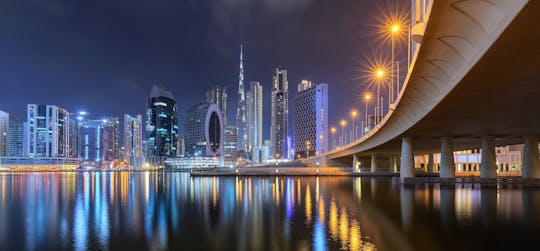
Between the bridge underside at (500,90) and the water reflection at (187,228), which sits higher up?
the bridge underside at (500,90)

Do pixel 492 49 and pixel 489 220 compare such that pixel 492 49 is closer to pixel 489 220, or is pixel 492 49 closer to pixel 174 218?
pixel 489 220

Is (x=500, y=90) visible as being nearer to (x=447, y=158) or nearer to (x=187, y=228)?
(x=187, y=228)

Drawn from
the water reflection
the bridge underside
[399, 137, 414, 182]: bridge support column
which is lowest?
the water reflection

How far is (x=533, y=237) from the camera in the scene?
1930 cm

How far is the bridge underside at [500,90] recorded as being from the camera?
14.2 meters

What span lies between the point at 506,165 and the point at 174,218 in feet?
398

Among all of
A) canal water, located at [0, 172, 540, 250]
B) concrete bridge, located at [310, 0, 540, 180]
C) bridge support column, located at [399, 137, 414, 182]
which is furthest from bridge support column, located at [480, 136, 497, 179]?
canal water, located at [0, 172, 540, 250]

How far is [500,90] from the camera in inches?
972

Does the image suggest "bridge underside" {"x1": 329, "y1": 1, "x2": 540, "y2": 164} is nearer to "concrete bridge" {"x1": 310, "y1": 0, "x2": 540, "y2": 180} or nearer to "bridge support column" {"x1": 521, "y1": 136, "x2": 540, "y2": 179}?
"concrete bridge" {"x1": 310, "y1": 0, "x2": 540, "y2": 180}

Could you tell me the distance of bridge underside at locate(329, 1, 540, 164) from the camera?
1422cm

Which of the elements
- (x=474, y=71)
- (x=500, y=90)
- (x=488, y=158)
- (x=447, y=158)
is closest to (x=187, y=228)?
(x=474, y=71)

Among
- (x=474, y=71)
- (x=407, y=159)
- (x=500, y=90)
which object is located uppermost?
(x=474, y=71)

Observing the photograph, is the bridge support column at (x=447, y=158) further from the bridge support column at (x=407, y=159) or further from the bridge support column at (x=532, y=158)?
the bridge support column at (x=532, y=158)

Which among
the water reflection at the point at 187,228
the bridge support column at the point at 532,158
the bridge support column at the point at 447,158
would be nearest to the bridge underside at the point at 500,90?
the bridge support column at the point at 447,158
